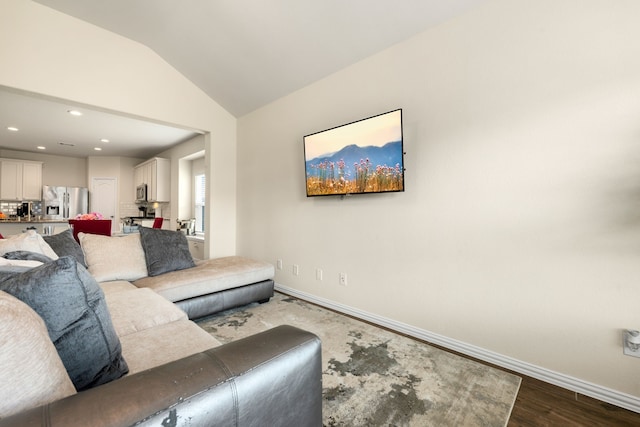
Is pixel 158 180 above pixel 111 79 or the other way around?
the other way around

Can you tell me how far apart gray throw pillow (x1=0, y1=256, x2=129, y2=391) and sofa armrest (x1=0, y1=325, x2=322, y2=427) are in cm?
35

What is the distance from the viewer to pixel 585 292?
1718mm

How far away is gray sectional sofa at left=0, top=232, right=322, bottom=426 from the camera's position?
1.86ft

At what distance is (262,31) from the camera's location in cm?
288

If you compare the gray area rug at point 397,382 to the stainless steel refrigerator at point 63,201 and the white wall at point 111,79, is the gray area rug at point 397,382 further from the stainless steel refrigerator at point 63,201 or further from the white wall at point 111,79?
the stainless steel refrigerator at point 63,201

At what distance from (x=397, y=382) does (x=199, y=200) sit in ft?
18.2

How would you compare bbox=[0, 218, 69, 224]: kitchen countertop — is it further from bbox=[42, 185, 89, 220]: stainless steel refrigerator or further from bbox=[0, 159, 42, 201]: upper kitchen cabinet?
bbox=[0, 159, 42, 201]: upper kitchen cabinet

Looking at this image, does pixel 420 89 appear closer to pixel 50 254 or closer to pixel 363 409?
pixel 363 409

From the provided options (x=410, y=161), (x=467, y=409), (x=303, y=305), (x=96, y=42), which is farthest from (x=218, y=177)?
(x=467, y=409)

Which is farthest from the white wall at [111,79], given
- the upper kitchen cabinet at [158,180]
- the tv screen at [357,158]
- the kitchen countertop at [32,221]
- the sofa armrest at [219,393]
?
the kitchen countertop at [32,221]

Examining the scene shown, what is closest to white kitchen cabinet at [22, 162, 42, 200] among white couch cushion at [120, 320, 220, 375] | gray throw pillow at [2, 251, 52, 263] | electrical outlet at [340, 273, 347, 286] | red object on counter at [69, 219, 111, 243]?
red object on counter at [69, 219, 111, 243]

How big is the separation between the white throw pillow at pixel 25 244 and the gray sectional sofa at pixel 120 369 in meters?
0.73

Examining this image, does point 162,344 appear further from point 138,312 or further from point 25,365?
point 25,365

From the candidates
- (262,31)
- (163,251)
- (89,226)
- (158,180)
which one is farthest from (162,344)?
(158,180)
